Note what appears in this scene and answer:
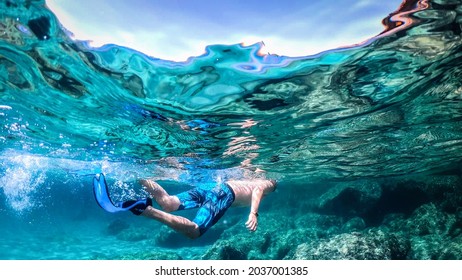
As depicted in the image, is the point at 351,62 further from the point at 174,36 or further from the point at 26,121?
the point at 26,121

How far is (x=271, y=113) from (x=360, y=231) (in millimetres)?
8432

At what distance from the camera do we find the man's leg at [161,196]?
7.73 metres

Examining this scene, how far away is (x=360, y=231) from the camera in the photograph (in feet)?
43.9

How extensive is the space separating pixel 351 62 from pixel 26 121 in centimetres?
1431

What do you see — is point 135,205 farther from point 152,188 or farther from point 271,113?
point 271,113

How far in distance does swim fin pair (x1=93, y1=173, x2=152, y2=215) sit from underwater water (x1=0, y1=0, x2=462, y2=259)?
10.5 ft

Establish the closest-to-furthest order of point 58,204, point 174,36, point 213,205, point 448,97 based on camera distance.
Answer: point 174,36 < point 213,205 < point 448,97 < point 58,204

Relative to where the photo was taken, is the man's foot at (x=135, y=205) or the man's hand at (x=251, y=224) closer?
the man's foot at (x=135, y=205)

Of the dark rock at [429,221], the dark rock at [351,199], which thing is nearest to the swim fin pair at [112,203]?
the dark rock at [429,221]

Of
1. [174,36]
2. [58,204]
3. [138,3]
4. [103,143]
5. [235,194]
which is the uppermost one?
[138,3]

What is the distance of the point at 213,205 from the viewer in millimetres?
7934

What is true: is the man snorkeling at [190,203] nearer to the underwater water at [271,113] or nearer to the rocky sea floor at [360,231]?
the underwater water at [271,113]

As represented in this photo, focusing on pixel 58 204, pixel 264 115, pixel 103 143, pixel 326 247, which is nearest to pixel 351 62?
pixel 264 115

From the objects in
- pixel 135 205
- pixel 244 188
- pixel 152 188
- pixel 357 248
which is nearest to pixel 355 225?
pixel 357 248
